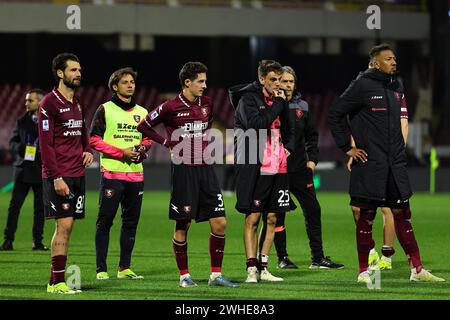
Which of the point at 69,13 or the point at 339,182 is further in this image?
the point at 69,13

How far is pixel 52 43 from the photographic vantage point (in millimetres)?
44219

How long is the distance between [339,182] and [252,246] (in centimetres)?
2276

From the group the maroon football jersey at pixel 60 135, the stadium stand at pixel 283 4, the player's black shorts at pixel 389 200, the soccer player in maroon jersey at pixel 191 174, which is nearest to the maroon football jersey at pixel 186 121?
the soccer player in maroon jersey at pixel 191 174

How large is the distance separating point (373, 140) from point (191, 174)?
5.91 ft

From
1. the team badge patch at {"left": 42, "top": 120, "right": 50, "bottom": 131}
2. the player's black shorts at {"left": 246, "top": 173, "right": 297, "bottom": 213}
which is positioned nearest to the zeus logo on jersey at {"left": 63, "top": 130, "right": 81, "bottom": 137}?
the team badge patch at {"left": 42, "top": 120, "right": 50, "bottom": 131}

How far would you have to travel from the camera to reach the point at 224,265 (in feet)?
42.5

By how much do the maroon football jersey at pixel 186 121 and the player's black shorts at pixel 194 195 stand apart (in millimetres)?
109

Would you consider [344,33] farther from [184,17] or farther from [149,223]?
[149,223]

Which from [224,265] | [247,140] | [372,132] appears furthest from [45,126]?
[224,265]

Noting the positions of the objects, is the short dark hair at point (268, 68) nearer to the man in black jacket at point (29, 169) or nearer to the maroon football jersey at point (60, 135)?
the maroon football jersey at point (60, 135)

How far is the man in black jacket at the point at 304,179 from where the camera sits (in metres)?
12.8

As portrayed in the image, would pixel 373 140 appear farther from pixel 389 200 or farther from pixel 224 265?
pixel 224 265
